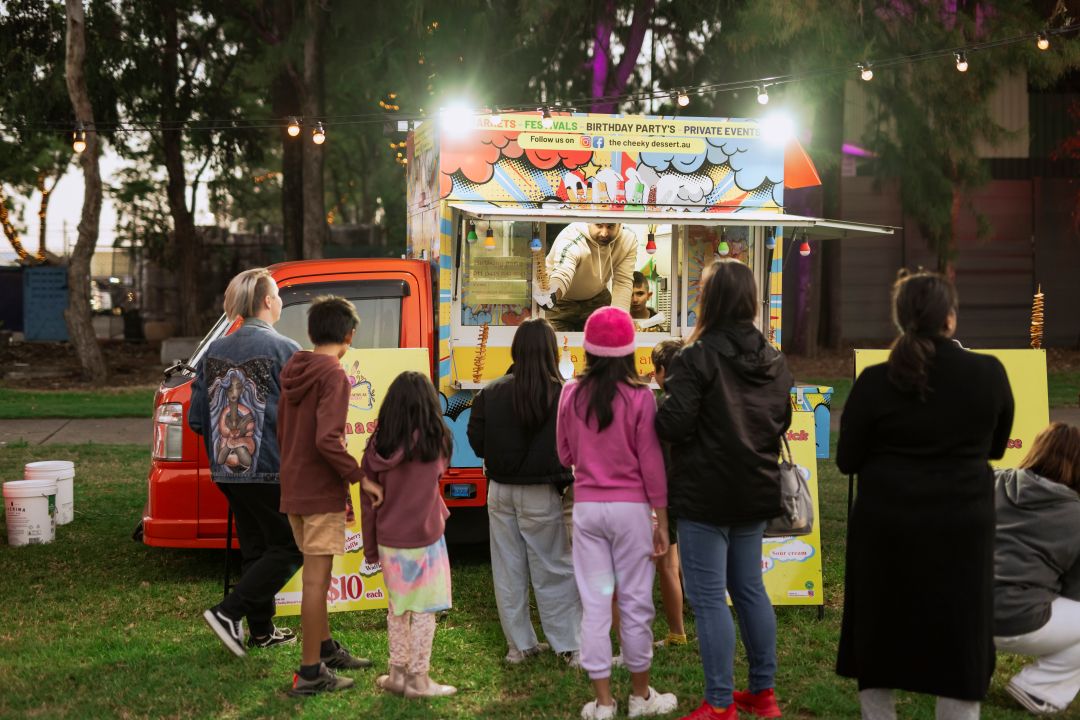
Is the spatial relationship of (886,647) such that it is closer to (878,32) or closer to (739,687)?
(739,687)

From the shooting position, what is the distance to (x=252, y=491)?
5.36 metres

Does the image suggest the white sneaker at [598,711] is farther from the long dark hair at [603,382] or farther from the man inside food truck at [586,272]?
the man inside food truck at [586,272]

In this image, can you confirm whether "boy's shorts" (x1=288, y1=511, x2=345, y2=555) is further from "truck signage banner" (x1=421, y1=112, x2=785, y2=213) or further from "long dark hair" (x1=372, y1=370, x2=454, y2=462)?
"truck signage banner" (x1=421, y1=112, x2=785, y2=213)

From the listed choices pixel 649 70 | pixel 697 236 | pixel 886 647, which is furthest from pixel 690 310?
pixel 649 70

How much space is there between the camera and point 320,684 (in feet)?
16.3

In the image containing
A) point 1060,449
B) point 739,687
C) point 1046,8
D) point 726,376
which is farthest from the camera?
point 1046,8

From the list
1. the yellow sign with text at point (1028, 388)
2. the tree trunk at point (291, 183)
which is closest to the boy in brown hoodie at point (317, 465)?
the yellow sign with text at point (1028, 388)

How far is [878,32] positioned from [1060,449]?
485 inches

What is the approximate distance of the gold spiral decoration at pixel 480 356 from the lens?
7.08 m

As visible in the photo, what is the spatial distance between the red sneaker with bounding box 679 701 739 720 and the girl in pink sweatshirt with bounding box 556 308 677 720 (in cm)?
27

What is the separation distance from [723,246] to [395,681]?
3.50 meters

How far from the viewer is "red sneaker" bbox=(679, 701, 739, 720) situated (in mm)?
4445

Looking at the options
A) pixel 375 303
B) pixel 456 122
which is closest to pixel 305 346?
pixel 375 303

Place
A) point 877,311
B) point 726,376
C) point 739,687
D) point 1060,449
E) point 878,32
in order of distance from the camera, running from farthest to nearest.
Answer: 1. point 877,311
2. point 878,32
3. point 739,687
4. point 1060,449
5. point 726,376
